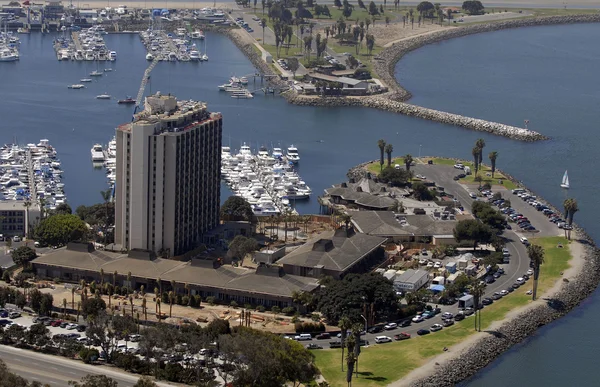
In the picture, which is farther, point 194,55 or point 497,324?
point 194,55

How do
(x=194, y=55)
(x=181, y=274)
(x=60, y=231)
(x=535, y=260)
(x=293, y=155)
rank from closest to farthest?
(x=181, y=274) → (x=535, y=260) → (x=60, y=231) → (x=293, y=155) → (x=194, y=55)

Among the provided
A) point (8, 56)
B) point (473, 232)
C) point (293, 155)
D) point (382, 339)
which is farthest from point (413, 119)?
point (382, 339)

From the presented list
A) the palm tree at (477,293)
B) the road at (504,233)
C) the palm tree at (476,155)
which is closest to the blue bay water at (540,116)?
the palm tree at (477,293)

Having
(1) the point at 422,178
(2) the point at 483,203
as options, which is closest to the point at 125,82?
(1) the point at 422,178

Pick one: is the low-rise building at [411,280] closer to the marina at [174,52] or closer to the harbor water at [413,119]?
the harbor water at [413,119]

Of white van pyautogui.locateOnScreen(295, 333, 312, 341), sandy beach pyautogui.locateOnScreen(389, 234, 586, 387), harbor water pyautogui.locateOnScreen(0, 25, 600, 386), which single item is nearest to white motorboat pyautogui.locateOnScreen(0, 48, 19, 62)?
harbor water pyautogui.locateOnScreen(0, 25, 600, 386)

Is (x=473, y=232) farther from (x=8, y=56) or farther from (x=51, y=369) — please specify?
(x=8, y=56)
